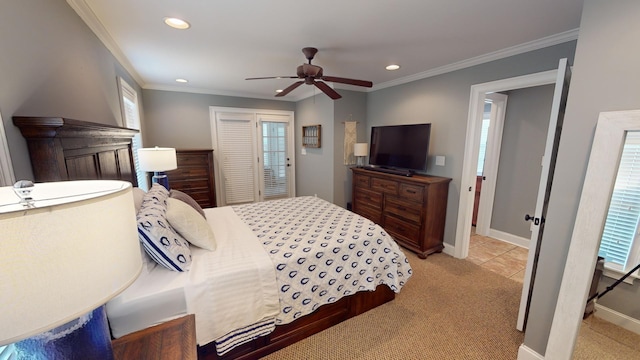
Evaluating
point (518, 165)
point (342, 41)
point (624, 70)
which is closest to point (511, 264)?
point (518, 165)

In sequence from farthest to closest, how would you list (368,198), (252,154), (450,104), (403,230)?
(252,154), (368,198), (403,230), (450,104)

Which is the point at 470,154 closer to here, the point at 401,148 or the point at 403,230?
the point at 401,148

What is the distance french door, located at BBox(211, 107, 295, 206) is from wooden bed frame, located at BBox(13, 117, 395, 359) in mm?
2318

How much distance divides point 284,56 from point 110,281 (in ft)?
8.44

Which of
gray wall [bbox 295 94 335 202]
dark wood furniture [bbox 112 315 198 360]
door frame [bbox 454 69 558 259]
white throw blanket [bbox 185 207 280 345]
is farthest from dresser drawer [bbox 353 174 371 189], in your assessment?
dark wood furniture [bbox 112 315 198 360]

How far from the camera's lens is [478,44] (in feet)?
7.37

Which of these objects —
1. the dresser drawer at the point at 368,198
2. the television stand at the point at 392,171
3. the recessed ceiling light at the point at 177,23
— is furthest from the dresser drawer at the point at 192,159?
the television stand at the point at 392,171

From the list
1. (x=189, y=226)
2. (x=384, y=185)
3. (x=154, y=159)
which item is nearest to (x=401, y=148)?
(x=384, y=185)

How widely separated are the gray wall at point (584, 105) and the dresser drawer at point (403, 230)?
4.92ft

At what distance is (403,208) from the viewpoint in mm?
3121

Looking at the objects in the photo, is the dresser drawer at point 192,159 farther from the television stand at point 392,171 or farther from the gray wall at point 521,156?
the gray wall at point 521,156

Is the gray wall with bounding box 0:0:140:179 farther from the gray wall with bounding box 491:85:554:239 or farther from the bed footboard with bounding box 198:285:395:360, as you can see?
the gray wall with bounding box 491:85:554:239

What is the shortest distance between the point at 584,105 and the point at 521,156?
7.91 ft

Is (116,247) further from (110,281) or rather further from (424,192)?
(424,192)
